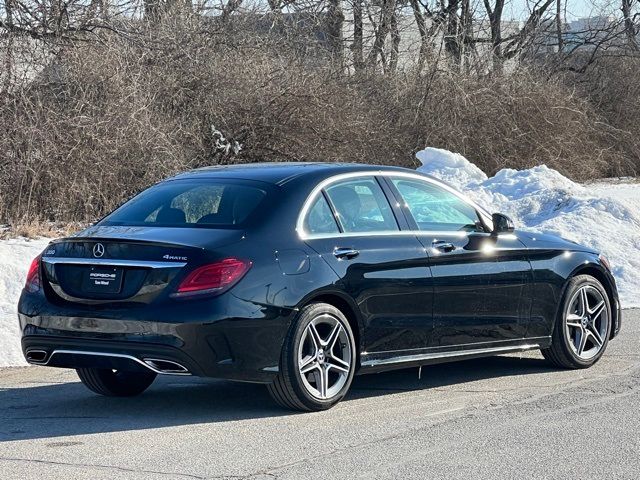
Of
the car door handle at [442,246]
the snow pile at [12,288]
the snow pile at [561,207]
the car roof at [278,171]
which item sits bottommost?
the snow pile at [561,207]

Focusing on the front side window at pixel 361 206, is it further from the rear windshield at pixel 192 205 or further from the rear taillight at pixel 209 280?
the rear taillight at pixel 209 280

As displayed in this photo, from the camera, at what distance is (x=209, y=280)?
711 centimetres

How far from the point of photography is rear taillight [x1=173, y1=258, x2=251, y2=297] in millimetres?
7098

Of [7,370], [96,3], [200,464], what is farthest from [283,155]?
[200,464]

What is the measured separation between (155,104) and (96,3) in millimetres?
1746

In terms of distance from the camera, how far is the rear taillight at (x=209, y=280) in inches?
279

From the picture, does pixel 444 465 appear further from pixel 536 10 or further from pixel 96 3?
pixel 536 10

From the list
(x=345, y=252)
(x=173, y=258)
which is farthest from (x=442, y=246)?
(x=173, y=258)

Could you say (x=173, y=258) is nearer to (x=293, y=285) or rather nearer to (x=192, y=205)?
(x=293, y=285)

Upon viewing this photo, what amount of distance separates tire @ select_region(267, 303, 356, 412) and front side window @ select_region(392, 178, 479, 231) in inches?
46.5

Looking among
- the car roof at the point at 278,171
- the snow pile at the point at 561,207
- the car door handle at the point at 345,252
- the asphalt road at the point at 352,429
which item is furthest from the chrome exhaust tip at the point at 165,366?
the snow pile at the point at 561,207

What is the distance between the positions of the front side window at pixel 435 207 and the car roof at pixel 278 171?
17 cm

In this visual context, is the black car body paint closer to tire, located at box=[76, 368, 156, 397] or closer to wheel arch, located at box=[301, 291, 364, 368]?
wheel arch, located at box=[301, 291, 364, 368]

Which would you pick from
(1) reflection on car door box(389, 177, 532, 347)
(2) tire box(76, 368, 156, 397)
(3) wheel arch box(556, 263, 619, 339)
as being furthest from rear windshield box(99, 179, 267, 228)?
(3) wheel arch box(556, 263, 619, 339)
